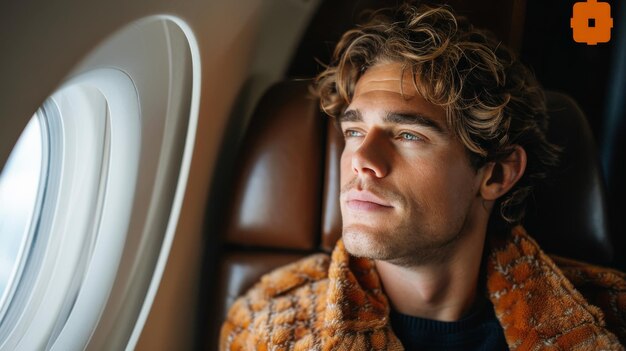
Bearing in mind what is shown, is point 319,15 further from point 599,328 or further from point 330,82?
point 599,328

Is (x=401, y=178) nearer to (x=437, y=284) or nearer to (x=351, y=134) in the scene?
(x=351, y=134)

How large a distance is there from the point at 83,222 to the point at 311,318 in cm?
62

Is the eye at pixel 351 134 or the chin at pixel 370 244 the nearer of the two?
the chin at pixel 370 244

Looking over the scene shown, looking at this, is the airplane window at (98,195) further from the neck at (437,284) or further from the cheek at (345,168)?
the neck at (437,284)

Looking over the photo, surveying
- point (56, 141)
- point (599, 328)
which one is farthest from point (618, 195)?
point (56, 141)

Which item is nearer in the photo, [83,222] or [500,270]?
[83,222]

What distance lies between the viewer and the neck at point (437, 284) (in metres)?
1.39

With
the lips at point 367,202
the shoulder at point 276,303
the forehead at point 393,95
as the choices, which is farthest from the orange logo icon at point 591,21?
the shoulder at point 276,303

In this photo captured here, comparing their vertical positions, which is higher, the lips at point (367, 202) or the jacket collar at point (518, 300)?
the lips at point (367, 202)

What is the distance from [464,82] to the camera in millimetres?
1324

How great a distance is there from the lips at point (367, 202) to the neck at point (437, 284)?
0.22 meters

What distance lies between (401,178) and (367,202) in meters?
0.10

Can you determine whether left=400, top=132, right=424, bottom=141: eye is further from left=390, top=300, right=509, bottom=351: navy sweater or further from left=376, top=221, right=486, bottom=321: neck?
left=390, top=300, right=509, bottom=351: navy sweater

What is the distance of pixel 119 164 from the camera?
1.30m
